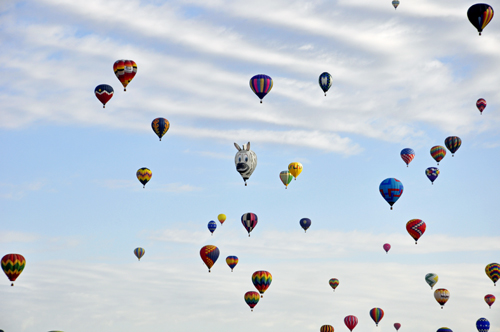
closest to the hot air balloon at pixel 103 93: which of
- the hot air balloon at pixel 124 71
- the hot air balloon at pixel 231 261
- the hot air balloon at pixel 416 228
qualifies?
the hot air balloon at pixel 124 71

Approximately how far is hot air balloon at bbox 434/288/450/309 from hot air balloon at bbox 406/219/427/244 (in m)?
15.1

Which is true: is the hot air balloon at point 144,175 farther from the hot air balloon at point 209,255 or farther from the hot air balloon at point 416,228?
the hot air balloon at point 416,228

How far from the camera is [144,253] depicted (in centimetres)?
9938

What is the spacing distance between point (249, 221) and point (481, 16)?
3394 cm

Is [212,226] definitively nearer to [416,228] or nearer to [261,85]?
[416,228]

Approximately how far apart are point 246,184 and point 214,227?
109 feet

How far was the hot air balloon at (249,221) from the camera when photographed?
85.2m

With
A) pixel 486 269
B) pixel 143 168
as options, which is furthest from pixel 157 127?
pixel 486 269

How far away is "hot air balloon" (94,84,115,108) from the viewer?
76812 mm

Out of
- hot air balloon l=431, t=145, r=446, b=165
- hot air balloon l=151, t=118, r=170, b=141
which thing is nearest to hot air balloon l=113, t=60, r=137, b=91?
hot air balloon l=151, t=118, r=170, b=141

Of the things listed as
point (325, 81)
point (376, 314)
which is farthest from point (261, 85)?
point (376, 314)

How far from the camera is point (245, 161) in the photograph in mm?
72750

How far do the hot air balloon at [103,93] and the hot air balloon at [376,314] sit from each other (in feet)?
163

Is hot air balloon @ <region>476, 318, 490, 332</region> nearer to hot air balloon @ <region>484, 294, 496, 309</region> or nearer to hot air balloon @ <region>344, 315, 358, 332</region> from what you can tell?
hot air balloon @ <region>484, 294, 496, 309</region>
